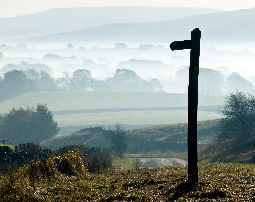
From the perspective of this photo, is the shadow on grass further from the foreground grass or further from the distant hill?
the distant hill

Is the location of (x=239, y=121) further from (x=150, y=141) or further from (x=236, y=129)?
(x=150, y=141)

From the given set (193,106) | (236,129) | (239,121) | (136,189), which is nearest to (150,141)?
(236,129)

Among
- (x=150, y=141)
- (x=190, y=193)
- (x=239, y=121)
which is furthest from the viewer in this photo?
(x=150, y=141)

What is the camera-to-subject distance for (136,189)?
29234mm

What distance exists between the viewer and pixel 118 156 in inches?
5876

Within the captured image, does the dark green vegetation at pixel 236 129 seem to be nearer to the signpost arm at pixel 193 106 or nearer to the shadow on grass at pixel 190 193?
the signpost arm at pixel 193 106

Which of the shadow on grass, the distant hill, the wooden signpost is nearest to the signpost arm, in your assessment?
the wooden signpost

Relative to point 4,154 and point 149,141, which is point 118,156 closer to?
point 149,141

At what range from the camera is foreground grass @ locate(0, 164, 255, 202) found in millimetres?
25470

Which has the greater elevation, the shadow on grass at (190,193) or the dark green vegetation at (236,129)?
the shadow on grass at (190,193)

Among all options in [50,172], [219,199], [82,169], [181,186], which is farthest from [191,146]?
[82,169]

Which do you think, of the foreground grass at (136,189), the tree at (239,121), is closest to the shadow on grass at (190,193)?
the foreground grass at (136,189)

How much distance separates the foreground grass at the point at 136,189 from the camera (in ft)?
83.6

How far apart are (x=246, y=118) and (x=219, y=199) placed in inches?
4864
